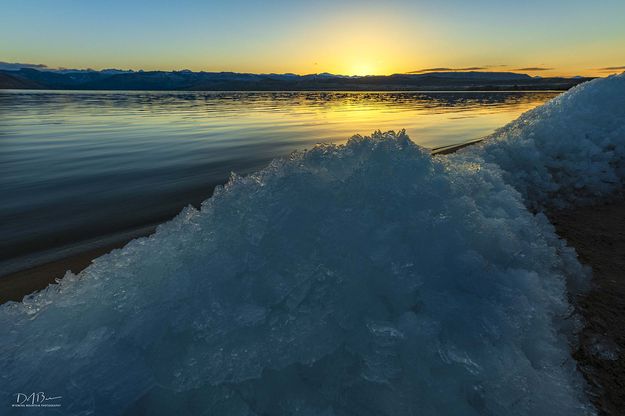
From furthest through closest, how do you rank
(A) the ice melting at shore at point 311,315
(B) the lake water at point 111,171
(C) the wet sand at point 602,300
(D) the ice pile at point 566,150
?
(D) the ice pile at point 566,150
(B) the lake water at point 111,171
(C) the wet sand at point 602,300
(A) the ice melting at shore at point 311,315

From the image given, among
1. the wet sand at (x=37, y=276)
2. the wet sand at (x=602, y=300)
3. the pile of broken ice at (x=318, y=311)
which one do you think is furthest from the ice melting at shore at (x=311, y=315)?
the wet sand at (x=37, y=276)

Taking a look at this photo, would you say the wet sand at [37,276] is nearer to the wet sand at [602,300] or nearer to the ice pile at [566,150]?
the wet sand at [602,300]

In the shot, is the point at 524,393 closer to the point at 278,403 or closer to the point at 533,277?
the point at 533,277

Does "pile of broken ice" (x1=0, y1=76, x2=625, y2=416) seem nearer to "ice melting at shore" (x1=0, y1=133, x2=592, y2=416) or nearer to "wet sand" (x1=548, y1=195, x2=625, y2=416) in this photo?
"ice melting at shore" (x1=0, y1=133, x2=592, y2=416)

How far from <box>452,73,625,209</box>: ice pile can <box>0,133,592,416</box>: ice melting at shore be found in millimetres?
2993

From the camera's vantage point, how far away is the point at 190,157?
10.4 metres

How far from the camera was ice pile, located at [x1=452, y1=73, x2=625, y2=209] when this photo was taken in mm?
5273

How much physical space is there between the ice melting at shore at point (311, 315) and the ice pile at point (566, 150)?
299 centimetres

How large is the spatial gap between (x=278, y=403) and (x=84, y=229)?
4754 mm

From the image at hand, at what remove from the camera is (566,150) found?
5.95 m

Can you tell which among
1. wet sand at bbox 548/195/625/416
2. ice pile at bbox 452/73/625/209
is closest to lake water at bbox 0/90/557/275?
wet sand at bbox 548/195/625/416

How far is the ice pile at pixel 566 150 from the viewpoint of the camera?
527cm

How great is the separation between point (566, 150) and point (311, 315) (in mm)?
6117

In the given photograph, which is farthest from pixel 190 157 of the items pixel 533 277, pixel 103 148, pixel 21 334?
pixel 533 277
